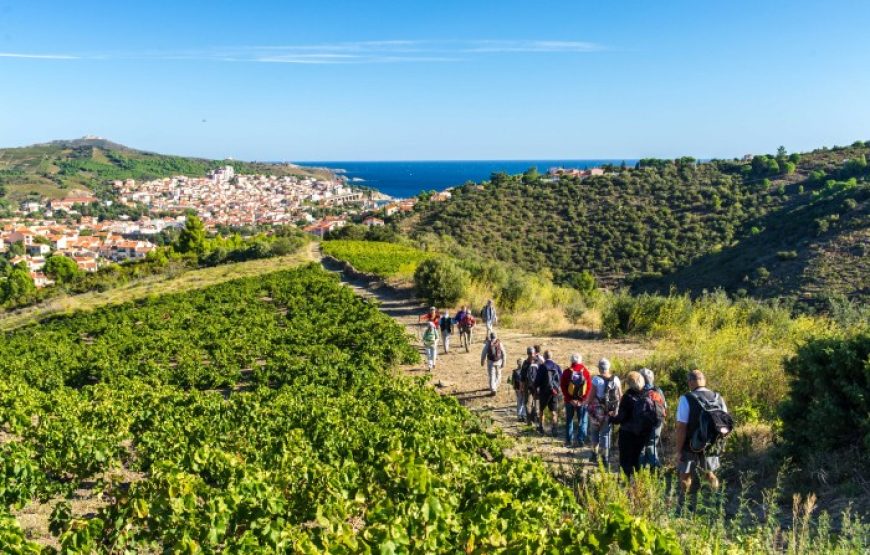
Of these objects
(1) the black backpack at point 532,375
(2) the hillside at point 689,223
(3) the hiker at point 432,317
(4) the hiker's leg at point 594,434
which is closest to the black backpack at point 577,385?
(4) the hiker's leg at point 594,434

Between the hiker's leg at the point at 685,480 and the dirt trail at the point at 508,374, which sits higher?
the hiker's leg at the point at 685,480

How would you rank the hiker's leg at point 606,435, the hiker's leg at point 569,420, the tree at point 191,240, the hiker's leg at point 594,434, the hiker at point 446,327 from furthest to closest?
the tree at point 191,240, the hiker at point 446,327, the hiker's leg at point 569,420, the hiker's leg at point 594,434, the hiker's leg at point 606,435

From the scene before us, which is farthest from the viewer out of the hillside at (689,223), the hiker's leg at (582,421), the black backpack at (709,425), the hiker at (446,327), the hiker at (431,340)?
the hillside at (689,223)

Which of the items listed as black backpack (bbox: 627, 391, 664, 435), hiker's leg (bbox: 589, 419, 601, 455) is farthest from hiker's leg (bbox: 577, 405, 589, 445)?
black backpack (bbox: 627, 391, 664, 435)

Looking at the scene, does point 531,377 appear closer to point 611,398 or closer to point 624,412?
point 611,398

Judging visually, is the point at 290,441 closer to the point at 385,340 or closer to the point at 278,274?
the point at 385,340

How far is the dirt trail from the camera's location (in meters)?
9.39

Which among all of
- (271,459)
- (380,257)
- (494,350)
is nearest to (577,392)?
(494,350)

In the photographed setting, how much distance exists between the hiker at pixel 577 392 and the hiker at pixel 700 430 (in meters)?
2.14

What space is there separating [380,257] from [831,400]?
32.1 metres

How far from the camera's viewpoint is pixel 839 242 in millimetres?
32969

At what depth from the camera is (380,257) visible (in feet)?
125

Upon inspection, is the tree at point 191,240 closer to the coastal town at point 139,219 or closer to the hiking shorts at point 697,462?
the coastal town at point 139,219

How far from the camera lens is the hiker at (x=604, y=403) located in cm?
838
